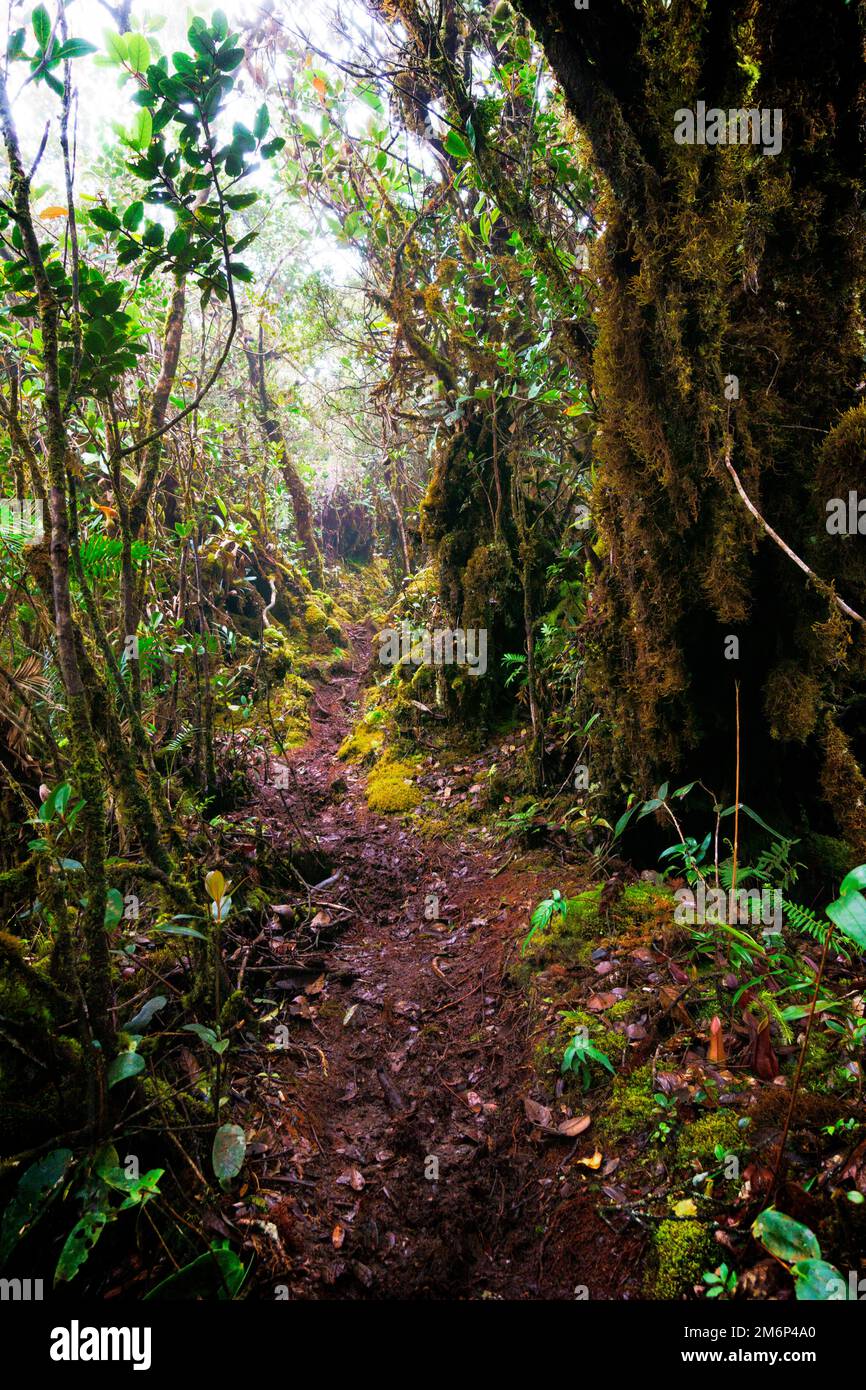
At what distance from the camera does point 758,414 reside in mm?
3203

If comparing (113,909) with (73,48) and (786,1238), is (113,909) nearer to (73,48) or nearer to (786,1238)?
(786,1238)

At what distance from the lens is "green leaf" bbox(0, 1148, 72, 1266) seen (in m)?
1.92

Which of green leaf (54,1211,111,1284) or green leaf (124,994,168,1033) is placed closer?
green leaf (54,1211,111,1284)

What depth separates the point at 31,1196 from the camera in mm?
1988

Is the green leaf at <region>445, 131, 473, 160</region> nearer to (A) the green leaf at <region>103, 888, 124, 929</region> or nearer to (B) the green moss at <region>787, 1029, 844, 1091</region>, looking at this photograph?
(A) the green leaf at <region>103, 888, 124, 929</region>

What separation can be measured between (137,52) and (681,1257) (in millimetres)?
5264

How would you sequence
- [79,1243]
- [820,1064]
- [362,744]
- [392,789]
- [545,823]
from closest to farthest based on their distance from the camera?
[79,1243]
[820,1064]
[545,823]
[392,789]
[362,744]

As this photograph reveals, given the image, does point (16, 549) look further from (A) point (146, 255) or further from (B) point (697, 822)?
(B) point (697, 822)

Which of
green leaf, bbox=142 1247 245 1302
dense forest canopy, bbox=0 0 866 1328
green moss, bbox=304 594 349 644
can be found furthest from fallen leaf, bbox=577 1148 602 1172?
green moss, bbox=304 594 349 644

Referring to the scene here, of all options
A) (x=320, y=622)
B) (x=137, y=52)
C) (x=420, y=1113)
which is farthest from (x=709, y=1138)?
(x=320, y=622)

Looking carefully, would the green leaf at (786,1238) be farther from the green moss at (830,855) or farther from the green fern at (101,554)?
the green fern at (101,554)

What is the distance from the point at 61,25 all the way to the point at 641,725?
4229mm

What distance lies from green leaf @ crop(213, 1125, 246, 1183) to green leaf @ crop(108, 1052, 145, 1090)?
1.56 feet

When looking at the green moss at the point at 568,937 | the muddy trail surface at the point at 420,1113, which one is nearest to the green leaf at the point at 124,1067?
the muddy trail surface at the point at 420,1113
